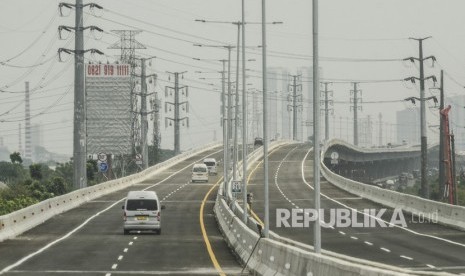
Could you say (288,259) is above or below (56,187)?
above

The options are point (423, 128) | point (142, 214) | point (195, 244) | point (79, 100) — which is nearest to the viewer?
point (195, 244)

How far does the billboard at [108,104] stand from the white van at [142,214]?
5938 centimetres

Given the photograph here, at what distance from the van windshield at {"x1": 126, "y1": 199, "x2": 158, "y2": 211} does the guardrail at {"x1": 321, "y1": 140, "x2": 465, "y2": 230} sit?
1586cm

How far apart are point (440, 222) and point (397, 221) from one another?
154 inches

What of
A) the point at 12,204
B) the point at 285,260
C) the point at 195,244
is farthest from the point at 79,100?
the point at 285,260

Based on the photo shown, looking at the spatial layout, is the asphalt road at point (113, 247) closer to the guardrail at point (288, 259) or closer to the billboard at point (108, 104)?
the guardrail at point (288, 259)

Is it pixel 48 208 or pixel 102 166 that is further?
pixel 102 166

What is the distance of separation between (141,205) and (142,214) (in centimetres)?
56

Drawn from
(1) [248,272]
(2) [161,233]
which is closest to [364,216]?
(2) [161,233]

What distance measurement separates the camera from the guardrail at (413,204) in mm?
58116

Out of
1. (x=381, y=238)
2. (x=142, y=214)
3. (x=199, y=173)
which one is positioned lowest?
(x=381, y=238)

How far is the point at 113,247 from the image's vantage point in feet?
153

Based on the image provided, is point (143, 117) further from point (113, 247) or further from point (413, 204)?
point (113, 247)

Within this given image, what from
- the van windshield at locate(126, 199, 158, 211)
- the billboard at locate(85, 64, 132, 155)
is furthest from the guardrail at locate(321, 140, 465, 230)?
the billboard at locate(85, 64, 132, 155)
